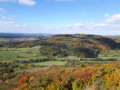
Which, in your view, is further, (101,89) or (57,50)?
(57,50)

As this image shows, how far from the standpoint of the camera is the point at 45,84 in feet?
89.7

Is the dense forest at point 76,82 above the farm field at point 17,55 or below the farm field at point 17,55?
above

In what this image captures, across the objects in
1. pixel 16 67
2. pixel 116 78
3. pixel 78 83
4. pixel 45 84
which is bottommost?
pixel 16 67

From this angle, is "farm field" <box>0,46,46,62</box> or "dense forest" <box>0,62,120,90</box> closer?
"dense forest" <box>0,62,120,90</box>

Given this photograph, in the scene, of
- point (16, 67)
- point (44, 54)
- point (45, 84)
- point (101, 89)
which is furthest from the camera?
point (44, 54)

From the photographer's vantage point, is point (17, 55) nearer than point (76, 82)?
No

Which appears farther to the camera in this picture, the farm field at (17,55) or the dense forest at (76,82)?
the farm field at (17,55)

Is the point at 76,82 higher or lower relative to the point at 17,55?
higher

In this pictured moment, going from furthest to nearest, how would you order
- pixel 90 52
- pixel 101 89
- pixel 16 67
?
pixel 90 52, pixel 16 67, pixel 101 89

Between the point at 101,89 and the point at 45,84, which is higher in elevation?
the point at 101,89

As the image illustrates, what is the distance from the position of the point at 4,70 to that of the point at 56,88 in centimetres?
5511

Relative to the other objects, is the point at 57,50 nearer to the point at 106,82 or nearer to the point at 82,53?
the point at 82,53

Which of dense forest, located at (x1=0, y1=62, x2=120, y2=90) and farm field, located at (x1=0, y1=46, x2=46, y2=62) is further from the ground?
dense forest, located at (x1=0, y1=62, x2=120, y2=90)

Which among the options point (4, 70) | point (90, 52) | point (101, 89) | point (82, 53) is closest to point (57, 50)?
point (82, 53)
